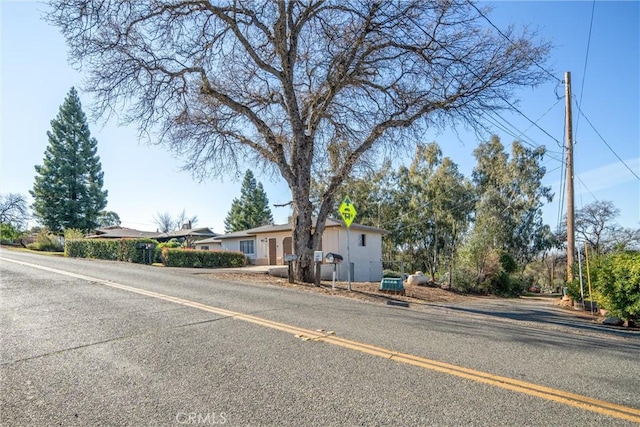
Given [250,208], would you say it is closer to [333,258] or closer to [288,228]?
[288,228]

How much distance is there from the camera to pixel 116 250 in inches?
876

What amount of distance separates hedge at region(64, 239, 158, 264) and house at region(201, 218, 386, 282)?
8303mm

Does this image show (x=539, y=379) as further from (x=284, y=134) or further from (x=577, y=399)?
(x=284, y=134)

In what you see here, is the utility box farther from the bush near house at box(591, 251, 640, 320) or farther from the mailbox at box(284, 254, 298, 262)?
the bush near house at box(591, 251, 640, 320)

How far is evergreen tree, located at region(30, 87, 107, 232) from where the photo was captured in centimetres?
3738

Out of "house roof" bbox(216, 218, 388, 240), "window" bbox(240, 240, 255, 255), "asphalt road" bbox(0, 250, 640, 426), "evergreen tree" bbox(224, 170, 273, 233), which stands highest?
"evergreen tree" bbox(224, 170, 273, 233)

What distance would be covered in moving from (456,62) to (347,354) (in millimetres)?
10437

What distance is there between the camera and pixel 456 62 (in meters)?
11.7

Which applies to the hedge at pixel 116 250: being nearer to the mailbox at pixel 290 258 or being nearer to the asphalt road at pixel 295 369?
the mailbox at pixel 290 258

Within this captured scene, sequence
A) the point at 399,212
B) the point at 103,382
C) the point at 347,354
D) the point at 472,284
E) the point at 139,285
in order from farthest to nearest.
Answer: the point at 399,212, the point at 472,284, the point at 139,285, the point at 347,354, the point at 103,382

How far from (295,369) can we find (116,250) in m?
21.8

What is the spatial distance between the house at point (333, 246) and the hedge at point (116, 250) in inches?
327

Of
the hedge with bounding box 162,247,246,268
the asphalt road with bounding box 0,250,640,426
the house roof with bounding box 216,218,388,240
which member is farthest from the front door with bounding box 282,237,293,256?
the asphalt road with bounding box 0,250,640,426

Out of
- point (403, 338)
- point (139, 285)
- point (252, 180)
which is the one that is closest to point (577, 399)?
point (403, 338)
